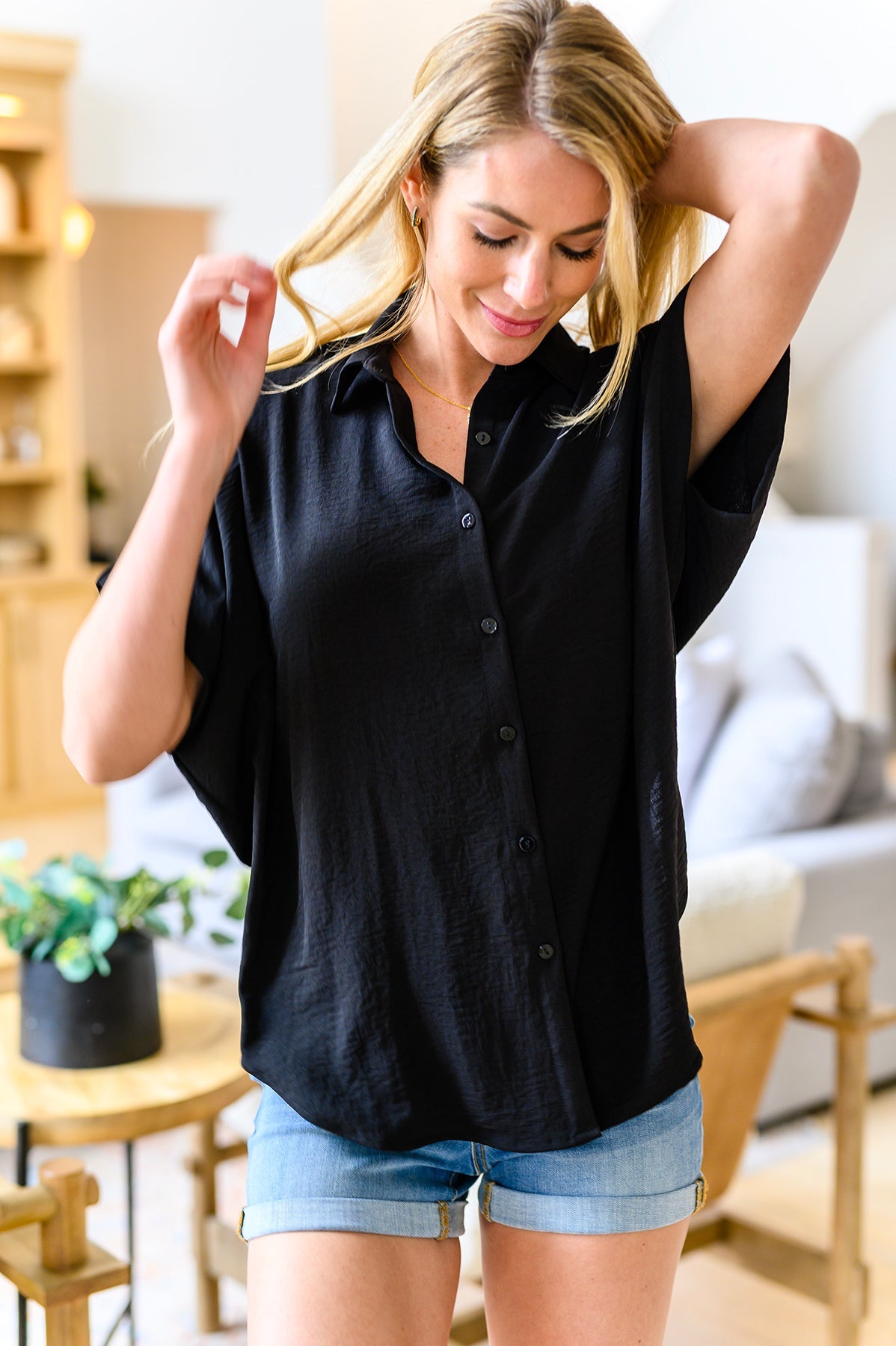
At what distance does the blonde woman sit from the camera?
1.00 m

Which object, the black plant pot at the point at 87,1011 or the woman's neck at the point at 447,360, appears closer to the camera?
the woman's neck at the point at 447,360

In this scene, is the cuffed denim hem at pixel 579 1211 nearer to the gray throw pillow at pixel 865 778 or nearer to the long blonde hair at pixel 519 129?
the long blonde hair at pixel 519 129

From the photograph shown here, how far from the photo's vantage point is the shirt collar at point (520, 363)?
3.54 feet

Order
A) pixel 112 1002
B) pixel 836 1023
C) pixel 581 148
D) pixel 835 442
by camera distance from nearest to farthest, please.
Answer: pixel 581 148, pixel 112 1002, pixel 836 1023, pixel 835 442

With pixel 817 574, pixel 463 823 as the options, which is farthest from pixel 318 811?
pixel 817 574

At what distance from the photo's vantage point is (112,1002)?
6.11 feet

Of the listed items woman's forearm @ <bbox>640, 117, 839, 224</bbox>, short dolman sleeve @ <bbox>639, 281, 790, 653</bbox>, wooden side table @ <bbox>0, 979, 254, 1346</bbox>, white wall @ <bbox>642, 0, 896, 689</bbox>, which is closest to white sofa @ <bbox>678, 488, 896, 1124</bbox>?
wooden side table @ <bbox>0, 979, 254, 1346</bbox>

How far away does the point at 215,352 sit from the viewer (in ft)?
3.20

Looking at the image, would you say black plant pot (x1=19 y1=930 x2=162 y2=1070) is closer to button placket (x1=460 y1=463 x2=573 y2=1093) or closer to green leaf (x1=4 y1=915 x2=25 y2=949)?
green leaf (x1=4 y1=915 x2=25 y2=949)

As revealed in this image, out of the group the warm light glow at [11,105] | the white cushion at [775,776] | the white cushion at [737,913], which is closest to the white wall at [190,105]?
the warm light glow at [11,105]

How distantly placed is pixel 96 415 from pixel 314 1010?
6574 millimetres

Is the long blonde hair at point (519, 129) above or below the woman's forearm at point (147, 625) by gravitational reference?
above

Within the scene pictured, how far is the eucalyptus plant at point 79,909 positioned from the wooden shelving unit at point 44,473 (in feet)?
13.1

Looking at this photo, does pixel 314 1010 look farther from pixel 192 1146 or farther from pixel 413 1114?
pixel 192 1146
